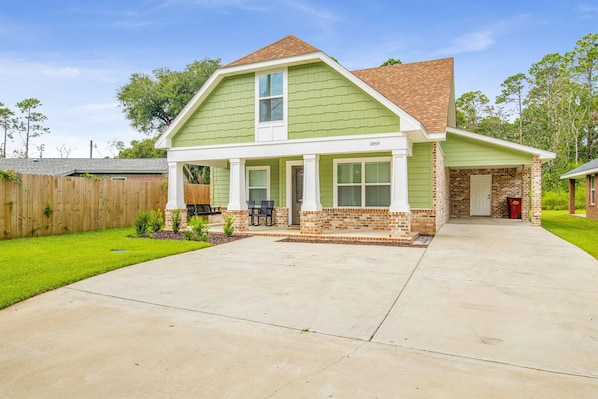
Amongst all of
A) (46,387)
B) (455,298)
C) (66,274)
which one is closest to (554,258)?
(455,298)

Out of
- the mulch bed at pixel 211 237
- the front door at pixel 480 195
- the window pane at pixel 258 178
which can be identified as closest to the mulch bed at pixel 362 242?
the mulch bed at pixel 211 237

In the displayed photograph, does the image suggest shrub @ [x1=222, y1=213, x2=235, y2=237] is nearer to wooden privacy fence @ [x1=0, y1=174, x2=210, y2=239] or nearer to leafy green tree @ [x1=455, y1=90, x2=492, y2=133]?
wooden privacy fence @ [x1=0, y1=174, x2=210, y2=239]

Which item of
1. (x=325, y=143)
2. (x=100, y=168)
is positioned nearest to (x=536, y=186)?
(x=325, y=143)

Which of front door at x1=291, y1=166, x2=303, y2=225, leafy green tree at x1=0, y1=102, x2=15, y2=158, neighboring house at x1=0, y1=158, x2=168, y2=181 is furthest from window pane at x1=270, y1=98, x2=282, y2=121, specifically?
leafy green tree at x1=0, y1=102, x2=15, y2=158

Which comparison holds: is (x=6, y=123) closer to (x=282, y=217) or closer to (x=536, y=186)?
(x=282, y=217)

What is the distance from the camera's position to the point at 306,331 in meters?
3.53

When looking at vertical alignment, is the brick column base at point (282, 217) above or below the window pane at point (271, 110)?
below

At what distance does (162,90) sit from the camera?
30.3 m

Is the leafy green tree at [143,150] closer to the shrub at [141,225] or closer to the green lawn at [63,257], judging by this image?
the shrub at [141,225]

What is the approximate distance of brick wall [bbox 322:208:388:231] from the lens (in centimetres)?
1198

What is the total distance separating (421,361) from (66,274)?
5.49 m

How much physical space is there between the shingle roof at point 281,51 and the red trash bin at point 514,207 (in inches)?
527

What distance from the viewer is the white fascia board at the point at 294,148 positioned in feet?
33.2

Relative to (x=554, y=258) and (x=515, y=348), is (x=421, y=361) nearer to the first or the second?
(x=515, y=348)
